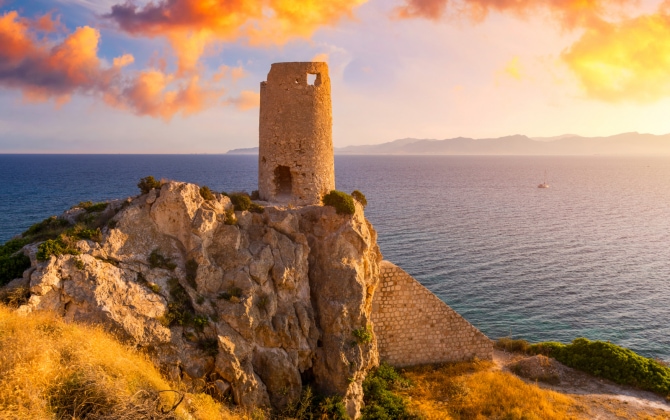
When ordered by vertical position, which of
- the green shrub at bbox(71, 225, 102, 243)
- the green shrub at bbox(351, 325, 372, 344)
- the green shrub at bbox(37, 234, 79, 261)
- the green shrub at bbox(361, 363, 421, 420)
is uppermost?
the green shrub at bbox(71, 225, 102, 243)

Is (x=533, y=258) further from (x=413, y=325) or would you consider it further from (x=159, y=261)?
(x=159, y=261)

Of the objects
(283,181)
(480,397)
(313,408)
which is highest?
(283,181)

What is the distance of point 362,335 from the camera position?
74.4ft

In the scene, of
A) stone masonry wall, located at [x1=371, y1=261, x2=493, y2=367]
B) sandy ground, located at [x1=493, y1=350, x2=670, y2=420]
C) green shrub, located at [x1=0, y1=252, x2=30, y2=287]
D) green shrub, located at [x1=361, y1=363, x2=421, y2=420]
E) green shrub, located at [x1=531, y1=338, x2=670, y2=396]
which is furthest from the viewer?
stone masonry wall, located at [x1=371, y1=261, x2=493, y2=367]

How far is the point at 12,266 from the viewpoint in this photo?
18.7 meters

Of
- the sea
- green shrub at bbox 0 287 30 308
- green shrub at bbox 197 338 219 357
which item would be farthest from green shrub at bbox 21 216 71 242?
the sea

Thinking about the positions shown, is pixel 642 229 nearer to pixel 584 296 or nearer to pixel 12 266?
pixel 584 296

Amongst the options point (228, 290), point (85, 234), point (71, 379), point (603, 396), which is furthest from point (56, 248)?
point (603, 396)

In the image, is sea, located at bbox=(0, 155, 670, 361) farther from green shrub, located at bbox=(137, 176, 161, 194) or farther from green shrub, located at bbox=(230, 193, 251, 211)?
green shrub, located at bbox=(137, 176, 161, 194)

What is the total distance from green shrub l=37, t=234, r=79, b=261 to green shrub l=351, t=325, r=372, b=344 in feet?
43.0

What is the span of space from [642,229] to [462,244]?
1474 inches

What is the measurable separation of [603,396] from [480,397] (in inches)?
307

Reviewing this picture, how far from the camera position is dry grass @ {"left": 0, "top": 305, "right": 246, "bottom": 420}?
11.4 m

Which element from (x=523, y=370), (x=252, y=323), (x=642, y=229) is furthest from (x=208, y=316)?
(x=642, y=229)
